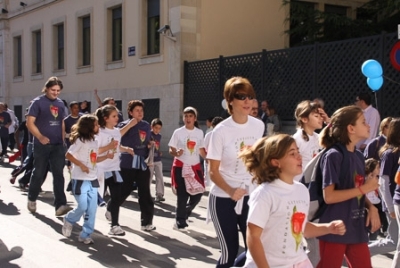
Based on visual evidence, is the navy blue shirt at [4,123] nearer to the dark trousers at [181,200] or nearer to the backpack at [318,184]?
the dark trousers at [181,200]

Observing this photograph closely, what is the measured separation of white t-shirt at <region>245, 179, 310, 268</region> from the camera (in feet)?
11.2

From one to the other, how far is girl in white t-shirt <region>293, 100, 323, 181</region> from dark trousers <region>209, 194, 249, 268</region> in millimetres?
1371

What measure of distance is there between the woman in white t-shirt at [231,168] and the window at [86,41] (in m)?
20.6

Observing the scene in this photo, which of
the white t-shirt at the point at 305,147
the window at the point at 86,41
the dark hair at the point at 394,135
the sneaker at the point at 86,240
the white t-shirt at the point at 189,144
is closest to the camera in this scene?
the dark hair at the point at 394,135

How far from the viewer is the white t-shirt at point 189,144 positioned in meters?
8.45

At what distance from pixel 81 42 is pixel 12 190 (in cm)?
1402

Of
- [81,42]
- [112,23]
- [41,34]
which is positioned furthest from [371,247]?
[41,34]

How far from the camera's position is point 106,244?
7211 mm

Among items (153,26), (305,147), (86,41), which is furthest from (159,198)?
(86,41)

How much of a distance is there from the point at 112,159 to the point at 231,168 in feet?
10.9

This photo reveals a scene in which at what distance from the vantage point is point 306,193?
358cm

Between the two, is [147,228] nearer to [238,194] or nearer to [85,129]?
[85,129]

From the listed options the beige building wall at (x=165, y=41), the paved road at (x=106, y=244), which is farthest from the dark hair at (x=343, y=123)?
the beige building wall at (x=165, y=41)

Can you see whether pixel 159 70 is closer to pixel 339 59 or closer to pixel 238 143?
pixel 339 59
